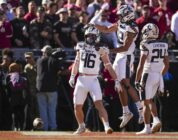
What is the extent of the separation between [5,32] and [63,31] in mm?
1399

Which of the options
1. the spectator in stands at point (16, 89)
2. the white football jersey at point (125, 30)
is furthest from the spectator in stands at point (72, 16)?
the white football jersey at point (125, 30)

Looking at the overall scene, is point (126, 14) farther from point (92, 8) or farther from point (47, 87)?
point (92, 8)

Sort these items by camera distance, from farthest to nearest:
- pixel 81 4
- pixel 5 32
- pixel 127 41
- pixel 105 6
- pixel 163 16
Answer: pixel 81 4 → pixel 105 6 → pixel 163 16 → pixel 5 32 → pixel 127 41

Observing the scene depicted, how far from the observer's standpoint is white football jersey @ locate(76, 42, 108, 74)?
15.9m

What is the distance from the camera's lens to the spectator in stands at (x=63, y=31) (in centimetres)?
2006

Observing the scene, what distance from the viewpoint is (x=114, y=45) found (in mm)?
20219

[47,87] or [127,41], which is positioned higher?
[127,41]

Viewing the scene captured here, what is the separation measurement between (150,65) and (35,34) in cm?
444

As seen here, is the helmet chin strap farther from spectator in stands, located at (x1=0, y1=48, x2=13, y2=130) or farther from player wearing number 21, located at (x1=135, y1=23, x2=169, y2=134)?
spectator in stands, located at (x1=0, y1=48, x2=13, y2=130)

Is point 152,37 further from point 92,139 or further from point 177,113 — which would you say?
point 177,113

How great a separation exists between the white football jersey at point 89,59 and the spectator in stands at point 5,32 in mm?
4064

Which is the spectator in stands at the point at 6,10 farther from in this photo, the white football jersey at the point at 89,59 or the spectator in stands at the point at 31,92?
the white football jersey at the point at 89,59

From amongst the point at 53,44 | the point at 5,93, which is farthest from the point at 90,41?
the point at 53,44

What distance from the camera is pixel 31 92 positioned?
764 inches
